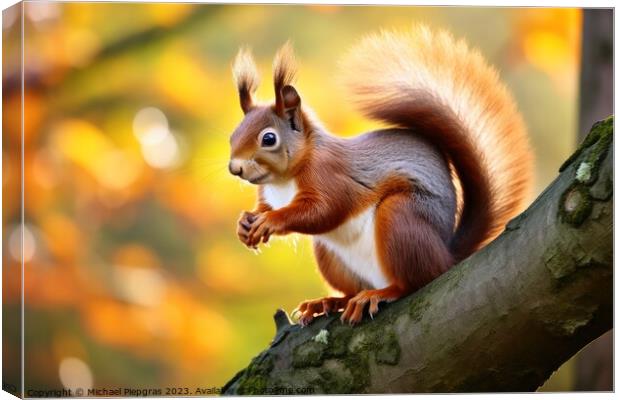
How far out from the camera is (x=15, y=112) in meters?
2.48

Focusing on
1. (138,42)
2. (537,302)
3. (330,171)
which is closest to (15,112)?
(138,42)

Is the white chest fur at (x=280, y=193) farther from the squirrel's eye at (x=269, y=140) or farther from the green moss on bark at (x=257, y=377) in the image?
the green moss on bark at (x=257, y=377)

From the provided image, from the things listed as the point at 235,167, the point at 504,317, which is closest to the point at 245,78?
the point at 235,167

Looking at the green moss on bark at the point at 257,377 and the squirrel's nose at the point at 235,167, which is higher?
the squirrel's nose at the point at 235,167

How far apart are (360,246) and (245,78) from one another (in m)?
0.62

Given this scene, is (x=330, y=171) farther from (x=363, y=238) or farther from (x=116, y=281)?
(x=116, y=281)

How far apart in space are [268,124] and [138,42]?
69 cm

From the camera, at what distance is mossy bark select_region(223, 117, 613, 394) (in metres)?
1.66

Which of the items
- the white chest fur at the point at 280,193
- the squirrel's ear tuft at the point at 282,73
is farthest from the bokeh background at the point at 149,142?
the squirrel's ear tuft at the point at 282,73

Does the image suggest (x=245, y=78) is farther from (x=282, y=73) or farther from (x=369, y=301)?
(x=369, y=301)

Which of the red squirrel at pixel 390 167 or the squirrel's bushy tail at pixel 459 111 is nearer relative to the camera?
the red squirrel at pixel 390 167

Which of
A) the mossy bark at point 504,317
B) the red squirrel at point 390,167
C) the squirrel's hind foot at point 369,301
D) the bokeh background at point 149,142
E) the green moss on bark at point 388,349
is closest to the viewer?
the mossy bark at point 504,317

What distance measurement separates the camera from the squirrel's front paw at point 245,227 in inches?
88.1

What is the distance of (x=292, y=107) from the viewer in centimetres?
237
